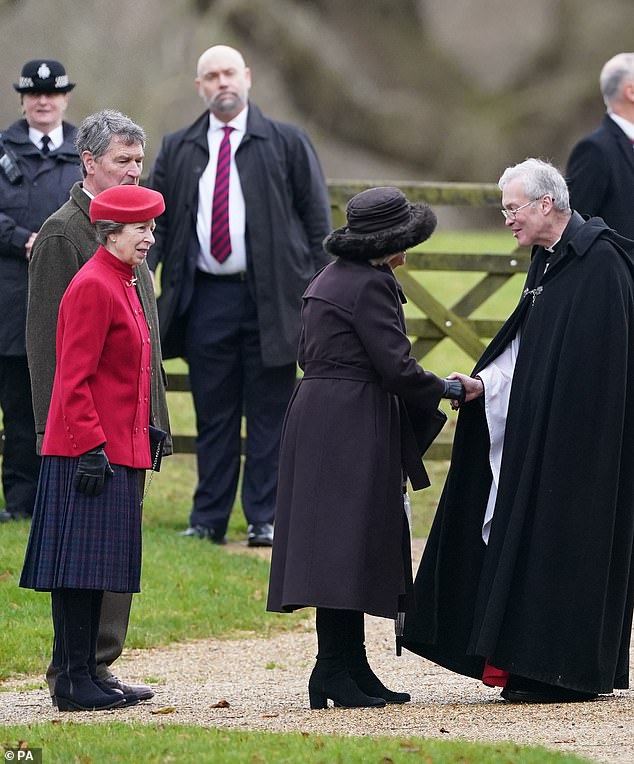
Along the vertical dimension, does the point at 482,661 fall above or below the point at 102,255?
below

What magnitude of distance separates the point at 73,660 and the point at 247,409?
3702mm

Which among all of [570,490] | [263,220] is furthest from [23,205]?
[570,490]

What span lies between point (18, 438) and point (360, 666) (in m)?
3.72

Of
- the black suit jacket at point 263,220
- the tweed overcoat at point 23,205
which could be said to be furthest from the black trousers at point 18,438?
the black suit jacket at point 263,220

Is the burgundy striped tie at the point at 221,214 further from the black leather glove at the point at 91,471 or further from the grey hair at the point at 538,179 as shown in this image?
the black leather glove at the point at 91,471

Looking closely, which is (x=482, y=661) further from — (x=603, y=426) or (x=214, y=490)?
(x=214, y=490)

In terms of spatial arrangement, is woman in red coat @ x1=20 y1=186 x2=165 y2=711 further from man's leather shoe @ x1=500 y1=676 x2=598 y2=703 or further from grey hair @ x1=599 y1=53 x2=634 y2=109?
grey hair @ x1=599 y1=53 x2=634 y2=109

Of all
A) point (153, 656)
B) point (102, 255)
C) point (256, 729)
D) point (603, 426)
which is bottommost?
point (153, 656)

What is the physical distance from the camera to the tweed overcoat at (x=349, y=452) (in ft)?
19.0

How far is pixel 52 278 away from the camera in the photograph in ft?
20.1

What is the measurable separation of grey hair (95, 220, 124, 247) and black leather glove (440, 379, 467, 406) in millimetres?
1280

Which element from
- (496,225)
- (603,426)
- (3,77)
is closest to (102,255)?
(603,426)

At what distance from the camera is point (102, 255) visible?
5.86 m

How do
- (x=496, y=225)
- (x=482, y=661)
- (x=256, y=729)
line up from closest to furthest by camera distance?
(x=256, y=729) → (x=482, y=661) → (x=496, y=225)
